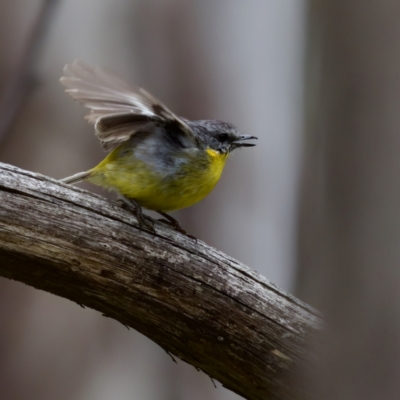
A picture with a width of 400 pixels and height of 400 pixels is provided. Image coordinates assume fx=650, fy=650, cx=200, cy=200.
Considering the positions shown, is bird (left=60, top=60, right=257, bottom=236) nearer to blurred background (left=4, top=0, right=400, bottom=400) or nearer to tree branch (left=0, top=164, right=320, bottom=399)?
tree branch (left=0, top=164, right=320, bottom=399)

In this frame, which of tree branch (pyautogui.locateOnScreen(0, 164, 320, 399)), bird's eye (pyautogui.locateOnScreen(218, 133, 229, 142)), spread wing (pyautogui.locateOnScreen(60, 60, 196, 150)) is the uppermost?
bird's eye (pyautogui.locateOnScreen(218, 133, 229, 142))

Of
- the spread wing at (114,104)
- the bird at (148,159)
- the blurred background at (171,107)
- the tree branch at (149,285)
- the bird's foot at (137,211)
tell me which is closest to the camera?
the tree branch at (149,285)

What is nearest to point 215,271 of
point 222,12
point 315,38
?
point 315,38

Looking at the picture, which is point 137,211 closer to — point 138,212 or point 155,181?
point 138,212

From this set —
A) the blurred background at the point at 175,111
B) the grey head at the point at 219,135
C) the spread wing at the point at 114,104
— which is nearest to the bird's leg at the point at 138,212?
the spread wing at the point at 114,104

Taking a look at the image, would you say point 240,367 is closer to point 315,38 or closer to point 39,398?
point 315,38

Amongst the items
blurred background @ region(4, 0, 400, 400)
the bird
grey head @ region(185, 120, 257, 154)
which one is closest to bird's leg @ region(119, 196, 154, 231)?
the bird

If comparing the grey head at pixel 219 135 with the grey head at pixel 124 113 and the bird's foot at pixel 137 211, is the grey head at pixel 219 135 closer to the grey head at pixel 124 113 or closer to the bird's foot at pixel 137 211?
the grey head at pixel 124 113

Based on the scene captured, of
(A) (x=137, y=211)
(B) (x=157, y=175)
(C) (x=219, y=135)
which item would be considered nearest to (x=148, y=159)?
(B) (x=157, y=175)
